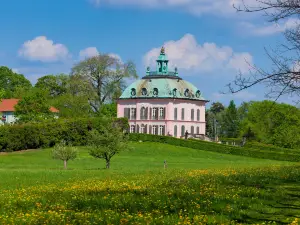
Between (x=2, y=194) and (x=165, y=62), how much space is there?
86.7 metres

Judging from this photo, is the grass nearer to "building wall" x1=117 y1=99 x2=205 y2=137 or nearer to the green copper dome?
"building wall" x1=117 y1=99 x2=205 y2=137

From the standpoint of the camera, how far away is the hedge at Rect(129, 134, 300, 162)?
201 ft

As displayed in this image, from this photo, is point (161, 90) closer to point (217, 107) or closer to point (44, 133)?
point (44, 133)

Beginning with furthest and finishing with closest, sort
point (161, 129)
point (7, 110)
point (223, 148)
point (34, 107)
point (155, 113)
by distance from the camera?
point (7, 110)
point (155, 113)
point (161, 129)
point (34, 107)
point (223, 148)

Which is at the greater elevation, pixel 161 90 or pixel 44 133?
pixel 161 90

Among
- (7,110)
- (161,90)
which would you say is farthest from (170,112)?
(7,110)

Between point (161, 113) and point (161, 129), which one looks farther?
point (161, 113)

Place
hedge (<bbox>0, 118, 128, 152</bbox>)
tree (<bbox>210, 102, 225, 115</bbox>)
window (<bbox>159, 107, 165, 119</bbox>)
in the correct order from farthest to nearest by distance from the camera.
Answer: tree (<bbox>210, 102, 225, 115</bbox>) < window (<bbox>159, 107, 165, 119</bbox>) < hedge (<bbox>0, 118, 128, 152</bbox>)

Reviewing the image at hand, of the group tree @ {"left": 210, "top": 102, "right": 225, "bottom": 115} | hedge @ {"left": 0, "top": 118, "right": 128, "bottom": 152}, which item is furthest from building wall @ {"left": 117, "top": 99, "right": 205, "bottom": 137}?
tree @ {"left": 210, "top": 102, "right": 225, "bottom": 115}

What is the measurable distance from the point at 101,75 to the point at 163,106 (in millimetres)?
12831

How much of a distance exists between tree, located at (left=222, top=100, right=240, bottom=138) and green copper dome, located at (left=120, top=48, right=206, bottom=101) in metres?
41.7

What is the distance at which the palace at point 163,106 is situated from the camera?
95.8 m

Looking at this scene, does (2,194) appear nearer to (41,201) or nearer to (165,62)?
(41,201)

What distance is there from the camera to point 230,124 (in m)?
141
